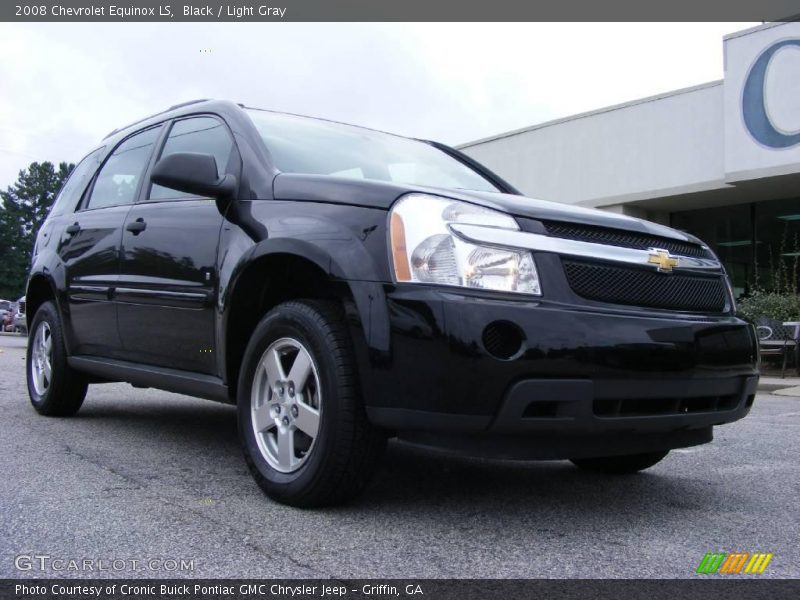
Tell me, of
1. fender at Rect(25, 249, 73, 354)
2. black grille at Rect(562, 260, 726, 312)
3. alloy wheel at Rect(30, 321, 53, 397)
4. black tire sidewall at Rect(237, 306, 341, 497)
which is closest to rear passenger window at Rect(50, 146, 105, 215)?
fender at Rect(25, 249, 73, 354)

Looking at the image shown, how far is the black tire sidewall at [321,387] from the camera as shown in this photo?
282cm

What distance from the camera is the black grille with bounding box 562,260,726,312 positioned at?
281 centimetres

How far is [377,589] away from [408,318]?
867 millimetres

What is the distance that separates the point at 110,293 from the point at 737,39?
525 inches

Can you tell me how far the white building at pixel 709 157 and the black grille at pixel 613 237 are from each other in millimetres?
12035

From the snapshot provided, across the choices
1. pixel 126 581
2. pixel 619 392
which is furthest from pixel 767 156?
pixel 126 581

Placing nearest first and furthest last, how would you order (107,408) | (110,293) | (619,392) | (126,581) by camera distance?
1. (126,581)
2. (619,392)
3. (110,293)
4. (107,408)

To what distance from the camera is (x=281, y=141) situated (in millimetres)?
3768

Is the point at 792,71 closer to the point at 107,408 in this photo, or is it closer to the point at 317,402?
the point at 107,408

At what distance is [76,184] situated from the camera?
5.66 meters

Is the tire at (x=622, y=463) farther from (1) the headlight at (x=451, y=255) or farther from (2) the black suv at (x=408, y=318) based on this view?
(1) the headlight at (x=451, y=255)

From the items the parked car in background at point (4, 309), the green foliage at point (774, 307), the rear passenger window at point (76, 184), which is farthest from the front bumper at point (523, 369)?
the parked car in background at point (4, 309)

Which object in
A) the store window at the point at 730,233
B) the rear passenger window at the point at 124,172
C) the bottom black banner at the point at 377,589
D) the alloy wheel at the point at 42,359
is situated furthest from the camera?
the store window at the point at 730,233
